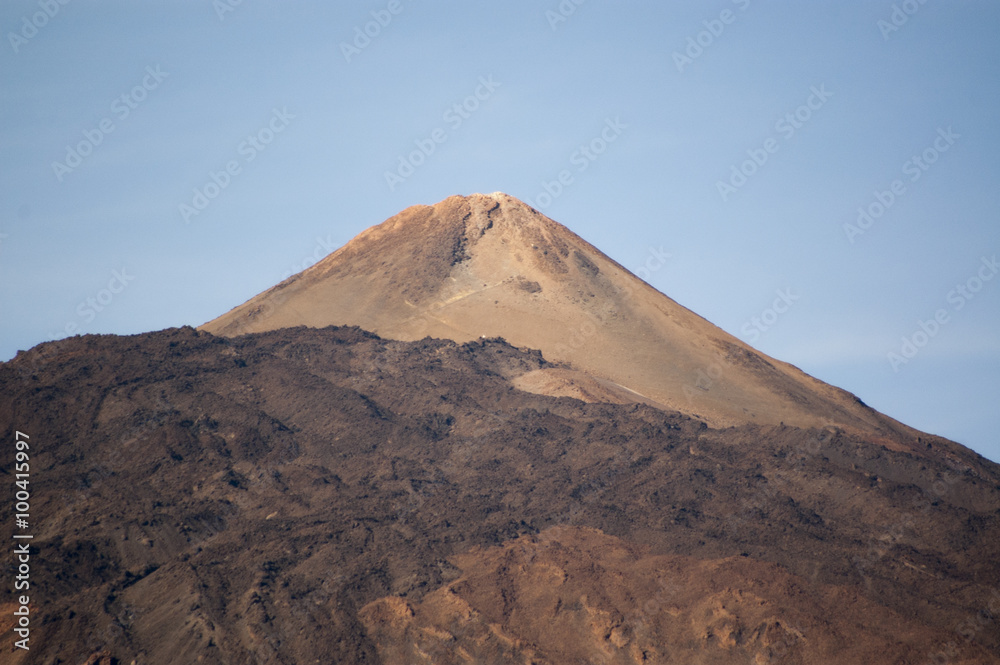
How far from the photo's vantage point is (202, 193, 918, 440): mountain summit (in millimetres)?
57969

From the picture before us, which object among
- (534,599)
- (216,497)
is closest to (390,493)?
(216,497)

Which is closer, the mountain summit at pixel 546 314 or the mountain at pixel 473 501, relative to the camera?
the mountain at pixel 473 501

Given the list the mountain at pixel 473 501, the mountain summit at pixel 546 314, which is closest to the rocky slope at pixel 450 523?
the mountain at pixel 473 501

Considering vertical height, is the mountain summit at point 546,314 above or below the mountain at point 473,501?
above

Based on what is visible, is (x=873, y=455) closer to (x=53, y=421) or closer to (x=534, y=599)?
(x=534, y=599)

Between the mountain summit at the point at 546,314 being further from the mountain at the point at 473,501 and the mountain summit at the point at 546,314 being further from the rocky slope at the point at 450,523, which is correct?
the rocky slope at the point at 450,523

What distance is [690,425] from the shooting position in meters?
50.4

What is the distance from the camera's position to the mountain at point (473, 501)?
3052 centimetres

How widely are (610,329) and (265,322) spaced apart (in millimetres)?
23098

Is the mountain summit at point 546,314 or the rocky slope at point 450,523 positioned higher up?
the mountain summit at point 546,314

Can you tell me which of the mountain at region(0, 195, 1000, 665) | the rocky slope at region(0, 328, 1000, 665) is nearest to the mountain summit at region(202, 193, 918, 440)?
the mountain at region(0, 195, 1000, 665)

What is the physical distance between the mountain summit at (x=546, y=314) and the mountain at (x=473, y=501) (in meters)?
0.30

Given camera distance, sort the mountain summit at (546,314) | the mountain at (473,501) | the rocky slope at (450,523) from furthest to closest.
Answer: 1. the mountain summit at (546,314)
2. the mountain at (473,501)
3. the rocky slope at (450,523)

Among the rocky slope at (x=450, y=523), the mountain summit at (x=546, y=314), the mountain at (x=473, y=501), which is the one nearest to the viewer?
the rocky slope at (x=450, y=523)
